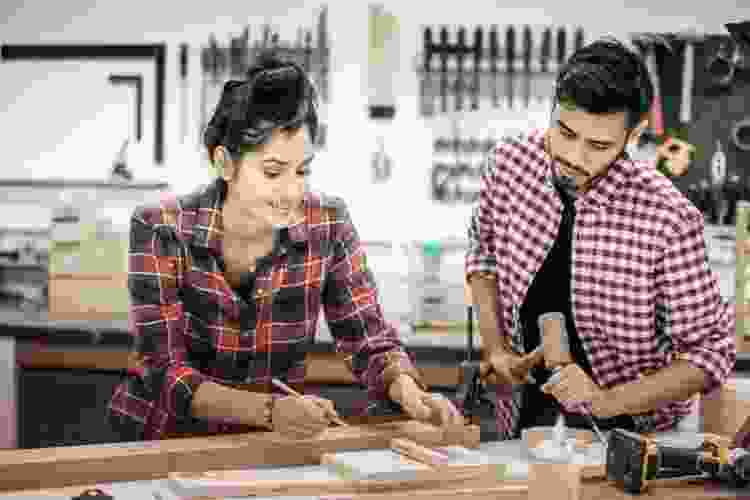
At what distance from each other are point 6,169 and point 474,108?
7.59ft

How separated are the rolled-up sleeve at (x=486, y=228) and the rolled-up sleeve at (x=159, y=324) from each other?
83 centimetres

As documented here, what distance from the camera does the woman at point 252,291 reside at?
214 cm

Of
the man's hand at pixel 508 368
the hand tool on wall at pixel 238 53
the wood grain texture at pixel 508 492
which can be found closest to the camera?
the wood grain texture at pixel 508 492

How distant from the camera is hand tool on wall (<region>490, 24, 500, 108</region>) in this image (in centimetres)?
478

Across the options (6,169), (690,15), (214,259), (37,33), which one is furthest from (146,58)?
(214,259)

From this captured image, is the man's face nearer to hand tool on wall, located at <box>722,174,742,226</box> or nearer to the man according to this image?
the man

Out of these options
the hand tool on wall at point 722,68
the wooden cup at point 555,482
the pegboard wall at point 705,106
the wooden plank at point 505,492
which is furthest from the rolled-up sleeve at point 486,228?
the hand tool on wall at point 722,68

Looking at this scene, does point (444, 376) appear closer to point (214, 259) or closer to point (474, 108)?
point (474, 108)

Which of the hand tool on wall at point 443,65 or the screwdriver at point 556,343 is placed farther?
the hand tool on wall at point 443,65

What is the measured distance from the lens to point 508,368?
2.48 meters

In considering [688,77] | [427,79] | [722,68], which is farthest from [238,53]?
[722,68]

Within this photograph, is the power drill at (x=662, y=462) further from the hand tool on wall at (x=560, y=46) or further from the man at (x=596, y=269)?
the hand tool on wall at (x=560, y=46)

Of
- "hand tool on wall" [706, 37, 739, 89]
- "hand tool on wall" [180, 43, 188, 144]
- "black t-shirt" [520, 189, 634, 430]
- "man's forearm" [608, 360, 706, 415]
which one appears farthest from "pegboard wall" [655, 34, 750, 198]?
"man's forearm" [608, 360, 706, 415]

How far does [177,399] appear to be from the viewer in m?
2.13
